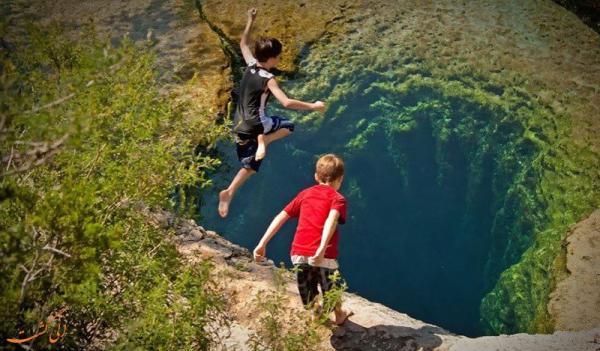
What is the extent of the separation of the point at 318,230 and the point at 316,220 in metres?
0.06

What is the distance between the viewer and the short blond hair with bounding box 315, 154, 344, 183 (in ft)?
12.5

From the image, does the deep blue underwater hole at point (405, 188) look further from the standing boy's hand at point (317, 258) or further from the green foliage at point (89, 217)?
the standing boy's hand at point (317, 258)

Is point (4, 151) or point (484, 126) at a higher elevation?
point (4, 151)

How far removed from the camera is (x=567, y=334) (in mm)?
3762

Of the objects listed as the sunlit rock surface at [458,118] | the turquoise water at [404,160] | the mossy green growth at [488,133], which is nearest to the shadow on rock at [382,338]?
the mossy green growth at [488,133]

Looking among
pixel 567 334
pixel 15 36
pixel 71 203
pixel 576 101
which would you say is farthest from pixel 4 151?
pixel 576 101

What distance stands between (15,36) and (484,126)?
215 inches

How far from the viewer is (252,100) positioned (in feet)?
14.6

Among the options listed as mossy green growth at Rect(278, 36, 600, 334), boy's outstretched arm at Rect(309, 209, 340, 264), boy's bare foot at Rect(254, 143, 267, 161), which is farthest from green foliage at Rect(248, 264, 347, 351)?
mossy green growth at Rect(278, 36, 600, 334)

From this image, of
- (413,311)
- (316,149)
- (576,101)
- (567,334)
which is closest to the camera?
(567,334)

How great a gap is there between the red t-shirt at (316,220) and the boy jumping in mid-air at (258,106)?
0.77 meters

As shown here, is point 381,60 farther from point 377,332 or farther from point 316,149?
point 377,332

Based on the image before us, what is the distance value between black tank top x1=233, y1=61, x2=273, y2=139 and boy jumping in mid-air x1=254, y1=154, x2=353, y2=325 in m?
0.87

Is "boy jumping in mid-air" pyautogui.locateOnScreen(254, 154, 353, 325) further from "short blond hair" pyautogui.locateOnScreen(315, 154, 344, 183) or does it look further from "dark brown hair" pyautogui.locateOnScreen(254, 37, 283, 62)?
"dark brown hair" pyautogui.locateOnScreen(254, 37, 283, 62)
